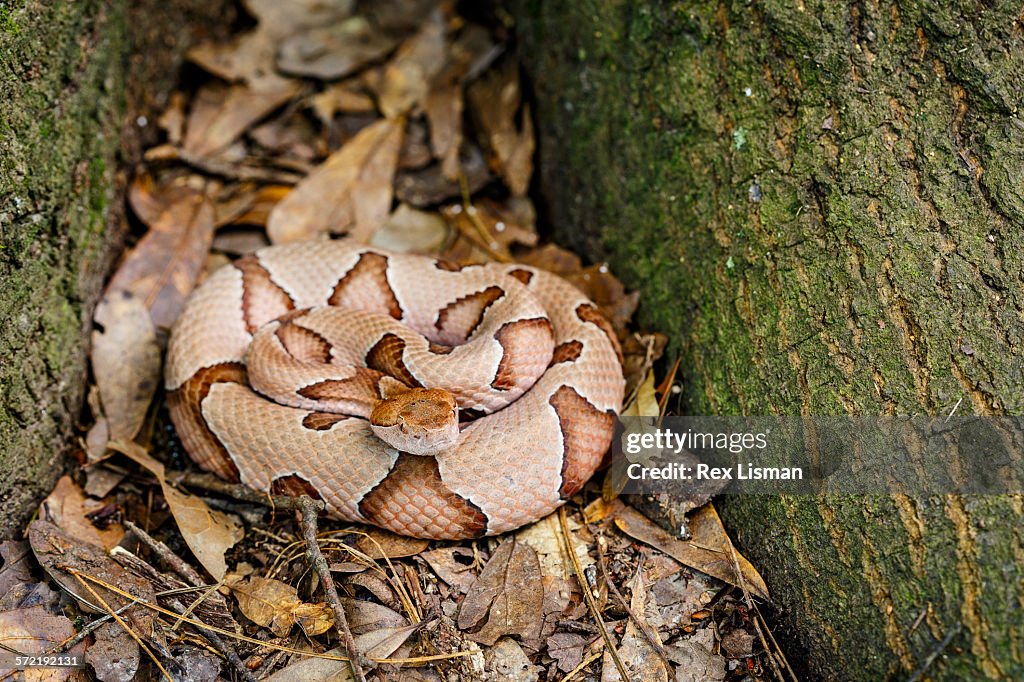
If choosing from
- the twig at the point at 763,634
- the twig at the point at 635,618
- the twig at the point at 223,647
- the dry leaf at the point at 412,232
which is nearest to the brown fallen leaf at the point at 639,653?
the twig at the point at 635,618

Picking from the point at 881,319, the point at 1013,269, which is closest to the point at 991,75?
the point at 1013,269

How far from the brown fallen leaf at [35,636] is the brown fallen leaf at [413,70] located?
11.7 ft

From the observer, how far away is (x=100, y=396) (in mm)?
3889

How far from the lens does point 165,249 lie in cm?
446

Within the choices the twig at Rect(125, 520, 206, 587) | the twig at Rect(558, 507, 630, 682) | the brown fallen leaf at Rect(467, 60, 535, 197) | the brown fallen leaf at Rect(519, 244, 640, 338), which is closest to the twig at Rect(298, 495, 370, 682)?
the twig at Rect(125, 520, 206, 587)

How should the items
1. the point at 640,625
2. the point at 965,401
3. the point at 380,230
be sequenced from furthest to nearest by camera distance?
the point at 380,230 → the point at 640,625 → the point at 965,401

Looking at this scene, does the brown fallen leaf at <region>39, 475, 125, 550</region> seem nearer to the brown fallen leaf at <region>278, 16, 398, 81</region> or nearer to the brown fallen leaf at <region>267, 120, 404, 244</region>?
the brown fallen leaf at <region>267, 120, 404, 244</region>

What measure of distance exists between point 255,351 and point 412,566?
128 cm

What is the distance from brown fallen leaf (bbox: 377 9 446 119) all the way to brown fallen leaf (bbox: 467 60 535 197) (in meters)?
0.35

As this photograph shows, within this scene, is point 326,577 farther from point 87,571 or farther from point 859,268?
point 859,268

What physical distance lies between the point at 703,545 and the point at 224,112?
3.96 meters

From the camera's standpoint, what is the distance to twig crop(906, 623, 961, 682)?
247 centimetres

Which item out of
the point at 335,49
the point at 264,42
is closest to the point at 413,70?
the point at 335,49

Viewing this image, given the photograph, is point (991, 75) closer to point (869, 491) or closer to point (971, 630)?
point (869, 491)
